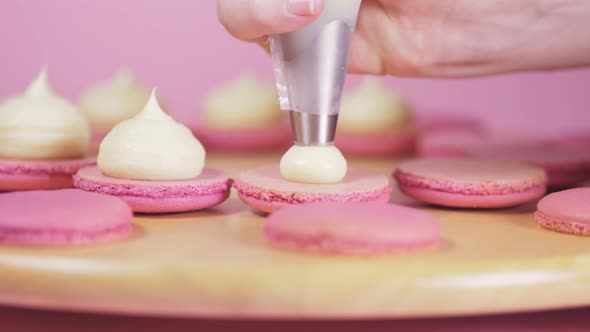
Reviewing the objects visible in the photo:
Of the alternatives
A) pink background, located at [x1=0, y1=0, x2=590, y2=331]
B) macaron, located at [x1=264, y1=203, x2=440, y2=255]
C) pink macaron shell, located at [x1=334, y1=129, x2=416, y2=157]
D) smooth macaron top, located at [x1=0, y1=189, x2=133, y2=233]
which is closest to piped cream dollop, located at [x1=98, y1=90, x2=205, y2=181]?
smooth macaron top, located at [x1=0, y1=189, x2=133, y2=233]

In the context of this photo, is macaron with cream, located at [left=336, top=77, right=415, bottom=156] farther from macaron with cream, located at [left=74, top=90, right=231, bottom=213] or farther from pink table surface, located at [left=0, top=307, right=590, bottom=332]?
pink table surface, located at [left=0, top=307, right=590, bottom=332]

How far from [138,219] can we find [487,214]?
480 mm

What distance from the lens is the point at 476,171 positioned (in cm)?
124

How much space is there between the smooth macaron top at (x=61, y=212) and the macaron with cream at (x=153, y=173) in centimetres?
10

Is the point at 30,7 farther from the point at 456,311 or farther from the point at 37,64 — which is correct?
the point at 456,311

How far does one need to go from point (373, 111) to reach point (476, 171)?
0.64 meters

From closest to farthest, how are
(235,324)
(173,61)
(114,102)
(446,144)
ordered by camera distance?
(235,324) → (446,144) → (114,102) → (173,61)

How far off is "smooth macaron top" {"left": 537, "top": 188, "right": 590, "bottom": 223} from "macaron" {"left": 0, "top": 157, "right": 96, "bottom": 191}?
0.67 metres

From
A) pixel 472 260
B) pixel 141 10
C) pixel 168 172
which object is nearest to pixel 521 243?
pixel 472 260

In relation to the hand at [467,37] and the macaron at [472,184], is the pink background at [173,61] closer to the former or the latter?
the hand at [467,37]

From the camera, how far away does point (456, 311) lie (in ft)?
2.62

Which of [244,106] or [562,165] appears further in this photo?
[244,106]

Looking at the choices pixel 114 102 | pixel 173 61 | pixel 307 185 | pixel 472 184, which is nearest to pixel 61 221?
pixel 307 185

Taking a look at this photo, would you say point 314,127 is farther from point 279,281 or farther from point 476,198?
point 279,281
